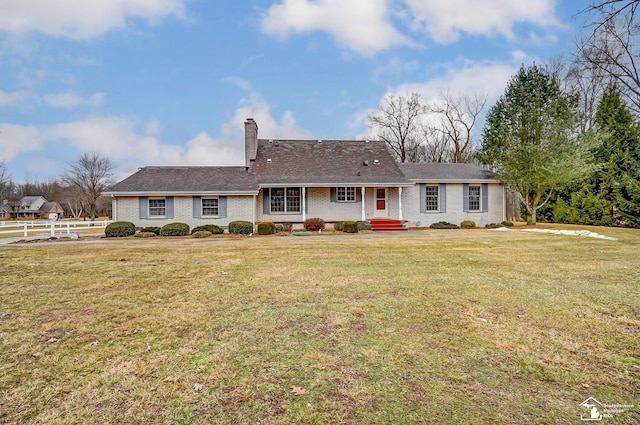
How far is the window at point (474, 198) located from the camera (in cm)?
2191

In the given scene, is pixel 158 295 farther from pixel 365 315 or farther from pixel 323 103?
pixel 323 103

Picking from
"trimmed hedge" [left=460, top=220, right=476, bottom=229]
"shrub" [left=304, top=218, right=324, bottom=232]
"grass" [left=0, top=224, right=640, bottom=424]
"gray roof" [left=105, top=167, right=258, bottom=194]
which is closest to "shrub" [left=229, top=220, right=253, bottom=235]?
"gray roof" [left=105, top=167, right=258, bottom=194]

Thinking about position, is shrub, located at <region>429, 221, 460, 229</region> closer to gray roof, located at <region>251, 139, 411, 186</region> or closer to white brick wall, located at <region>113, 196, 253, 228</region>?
gray roof, located at <region>251, 139, 411, 186</region>

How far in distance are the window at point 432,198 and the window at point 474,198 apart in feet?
7.24

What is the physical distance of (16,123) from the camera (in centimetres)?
2420

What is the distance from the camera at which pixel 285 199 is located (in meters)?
21.0

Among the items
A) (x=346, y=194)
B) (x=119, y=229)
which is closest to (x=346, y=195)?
(x=346, y=194)

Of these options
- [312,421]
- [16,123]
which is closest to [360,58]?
[312,421]

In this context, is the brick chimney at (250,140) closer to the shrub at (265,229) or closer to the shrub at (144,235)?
the shrub at (265,229)

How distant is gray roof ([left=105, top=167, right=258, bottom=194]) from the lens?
19656 millimetres

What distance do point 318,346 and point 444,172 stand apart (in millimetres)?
20912

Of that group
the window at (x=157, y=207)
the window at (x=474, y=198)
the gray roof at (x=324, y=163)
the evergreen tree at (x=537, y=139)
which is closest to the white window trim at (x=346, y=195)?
the gray roof at (x=324, y=163)

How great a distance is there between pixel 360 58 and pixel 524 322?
63.0ft

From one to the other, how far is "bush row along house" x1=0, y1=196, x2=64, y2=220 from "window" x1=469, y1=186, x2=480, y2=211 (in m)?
93.4
